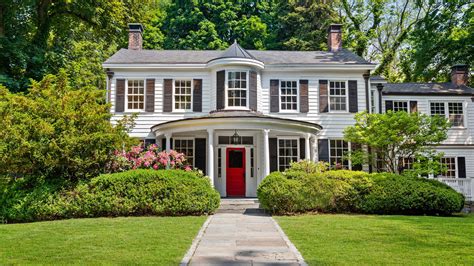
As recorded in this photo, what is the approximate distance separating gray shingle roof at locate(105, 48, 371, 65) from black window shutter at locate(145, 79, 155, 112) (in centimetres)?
91

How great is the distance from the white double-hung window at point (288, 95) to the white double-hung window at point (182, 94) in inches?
162

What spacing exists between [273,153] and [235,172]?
1815 mm

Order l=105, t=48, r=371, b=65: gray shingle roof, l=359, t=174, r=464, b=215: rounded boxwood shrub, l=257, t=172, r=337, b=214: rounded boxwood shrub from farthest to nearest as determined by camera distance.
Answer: l=105, t=48, r=371, b=65: gray shingle roof → l=359, t=174, r=464, b=215: rounded boxwood shrub → l=257, t=172, r=337, b=214: rounded boxwood shrub

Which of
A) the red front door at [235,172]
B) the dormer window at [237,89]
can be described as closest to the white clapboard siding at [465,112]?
the dormer window at [237,89]

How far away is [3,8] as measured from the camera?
65.9 feet

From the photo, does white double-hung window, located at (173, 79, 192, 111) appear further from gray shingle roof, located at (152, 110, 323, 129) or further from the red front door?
the red front door

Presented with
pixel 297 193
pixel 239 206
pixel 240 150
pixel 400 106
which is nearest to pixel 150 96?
pixel 240 150

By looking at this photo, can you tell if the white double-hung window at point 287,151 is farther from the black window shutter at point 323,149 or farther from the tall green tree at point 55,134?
the tall green tree at point 55,134

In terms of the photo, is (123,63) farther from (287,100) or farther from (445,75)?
(445,75)

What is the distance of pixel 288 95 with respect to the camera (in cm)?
1772

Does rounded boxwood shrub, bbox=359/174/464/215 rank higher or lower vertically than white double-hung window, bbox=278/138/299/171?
lower

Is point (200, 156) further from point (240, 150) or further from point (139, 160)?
Answer: point (139, 160)

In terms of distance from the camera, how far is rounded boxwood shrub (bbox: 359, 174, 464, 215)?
1214 centimetres

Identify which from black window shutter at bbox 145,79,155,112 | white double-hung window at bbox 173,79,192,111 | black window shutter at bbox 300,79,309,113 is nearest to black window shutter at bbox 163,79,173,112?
white double-hung window at bbox 173,79,192,111
